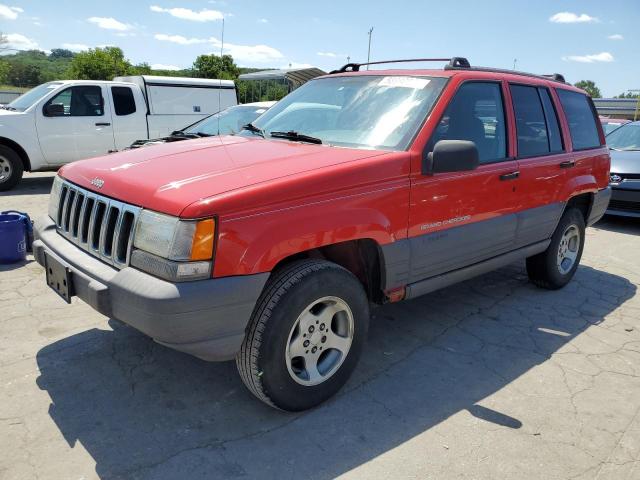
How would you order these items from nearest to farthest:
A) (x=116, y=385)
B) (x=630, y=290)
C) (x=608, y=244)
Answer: (x=116, y=385) < (x=630, y=290) < (x=608, y=244)

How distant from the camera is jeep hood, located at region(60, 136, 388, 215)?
253 cm

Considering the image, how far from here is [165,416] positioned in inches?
112

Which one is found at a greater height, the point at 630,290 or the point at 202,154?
the point at 202,154

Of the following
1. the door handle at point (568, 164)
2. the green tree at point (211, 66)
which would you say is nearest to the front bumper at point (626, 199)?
the door handle at point (568, 164)

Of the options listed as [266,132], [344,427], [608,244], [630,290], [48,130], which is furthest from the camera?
[48,130]

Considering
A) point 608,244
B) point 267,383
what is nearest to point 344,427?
point 267,383

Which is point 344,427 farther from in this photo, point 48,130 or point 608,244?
point 48,130

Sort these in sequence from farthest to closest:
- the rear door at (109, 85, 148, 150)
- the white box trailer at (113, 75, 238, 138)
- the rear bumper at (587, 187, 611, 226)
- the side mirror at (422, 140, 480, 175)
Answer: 1. the white box trailer at (113, 75, 238, 138)
2. the rear door at (109, 85, 148, 150)
3. the rear bumper at (587, 187, 611, 226)
4. the side mirror at (422, 140, 480, 175)

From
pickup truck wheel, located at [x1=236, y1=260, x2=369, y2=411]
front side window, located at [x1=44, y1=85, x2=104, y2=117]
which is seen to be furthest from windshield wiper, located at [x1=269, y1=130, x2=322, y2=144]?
front side window, located at [x1=44, y1=85, x2=104, y2=117]

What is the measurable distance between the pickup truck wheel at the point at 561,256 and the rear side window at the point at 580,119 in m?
0.67

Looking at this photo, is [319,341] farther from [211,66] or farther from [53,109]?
[211,66]

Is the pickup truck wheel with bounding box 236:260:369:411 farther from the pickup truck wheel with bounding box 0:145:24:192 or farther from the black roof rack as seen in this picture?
the pickup truck wheel with bounding box 0:145:24:192

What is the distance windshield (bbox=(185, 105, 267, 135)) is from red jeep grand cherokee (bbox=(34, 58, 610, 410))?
3.65 m

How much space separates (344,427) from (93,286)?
1508mm
